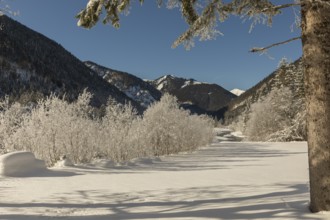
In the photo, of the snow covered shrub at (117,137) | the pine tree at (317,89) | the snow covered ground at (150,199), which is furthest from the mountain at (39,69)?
the pine tree at (317,89)

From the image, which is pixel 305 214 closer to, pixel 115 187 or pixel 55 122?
pixel 115 187

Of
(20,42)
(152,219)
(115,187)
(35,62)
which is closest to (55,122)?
(115,187)

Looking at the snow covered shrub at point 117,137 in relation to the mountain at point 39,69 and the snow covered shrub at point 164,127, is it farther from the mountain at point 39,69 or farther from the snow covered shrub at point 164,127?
the mountain at point 39,69

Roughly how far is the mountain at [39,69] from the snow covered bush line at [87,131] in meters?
86.0

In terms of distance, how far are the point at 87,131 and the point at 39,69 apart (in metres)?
124

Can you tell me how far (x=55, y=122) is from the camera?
2333 cm

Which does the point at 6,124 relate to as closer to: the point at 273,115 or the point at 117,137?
the point at 117,137

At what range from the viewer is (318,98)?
17.3ft

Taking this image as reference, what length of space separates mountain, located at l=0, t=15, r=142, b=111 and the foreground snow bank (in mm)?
103507

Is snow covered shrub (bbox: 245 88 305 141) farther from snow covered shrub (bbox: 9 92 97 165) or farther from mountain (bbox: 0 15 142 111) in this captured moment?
mountain (bbox: 0 15 142 111)

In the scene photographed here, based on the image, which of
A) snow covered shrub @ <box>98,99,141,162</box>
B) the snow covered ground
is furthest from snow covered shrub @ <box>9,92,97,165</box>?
the snow covered ground

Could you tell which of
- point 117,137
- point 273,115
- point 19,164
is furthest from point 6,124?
point 273,115

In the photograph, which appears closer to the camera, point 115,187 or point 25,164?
point 115,187

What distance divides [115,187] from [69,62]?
171446 mm
